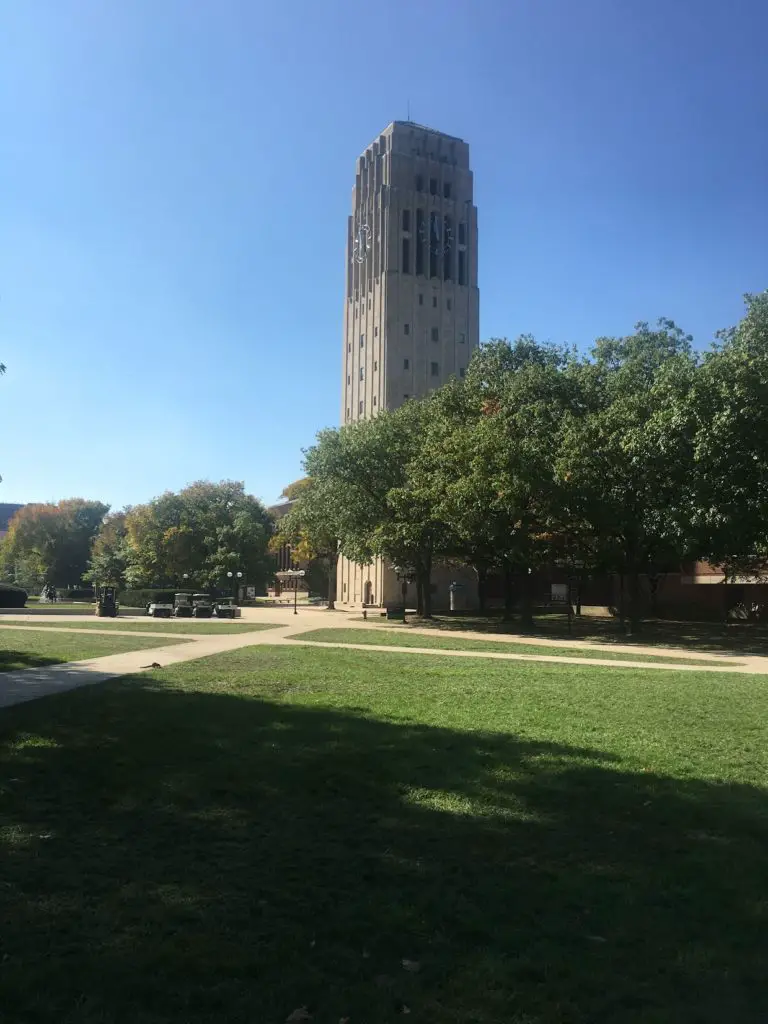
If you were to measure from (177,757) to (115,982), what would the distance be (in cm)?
412

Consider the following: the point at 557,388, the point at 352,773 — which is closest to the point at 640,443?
the point at 557,388

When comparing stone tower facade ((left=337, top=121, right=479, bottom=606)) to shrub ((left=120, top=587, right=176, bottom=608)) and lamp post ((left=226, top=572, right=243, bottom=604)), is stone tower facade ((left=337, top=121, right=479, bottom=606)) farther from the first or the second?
shrub ((left=120, top=587, right=176, bottom=608))

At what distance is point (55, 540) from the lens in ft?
258

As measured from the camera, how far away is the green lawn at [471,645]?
1970 cm

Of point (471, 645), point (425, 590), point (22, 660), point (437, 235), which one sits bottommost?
point (471, 645)

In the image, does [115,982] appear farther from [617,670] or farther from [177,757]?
[617,670]

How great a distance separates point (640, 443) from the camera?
2520cm

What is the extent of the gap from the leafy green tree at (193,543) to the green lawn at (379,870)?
2145 inches

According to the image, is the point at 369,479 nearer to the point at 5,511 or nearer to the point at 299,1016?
the point at 299,1016

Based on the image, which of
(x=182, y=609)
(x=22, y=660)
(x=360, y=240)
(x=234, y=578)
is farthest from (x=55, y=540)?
(x=22, y=660)

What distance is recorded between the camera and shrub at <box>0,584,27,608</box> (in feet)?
149

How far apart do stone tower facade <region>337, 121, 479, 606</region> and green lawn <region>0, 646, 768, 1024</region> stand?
56.8 metres

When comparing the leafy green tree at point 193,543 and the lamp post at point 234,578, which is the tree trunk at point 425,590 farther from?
the leafy green tree at point 193,543

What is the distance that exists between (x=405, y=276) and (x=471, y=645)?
5186 centimetres
